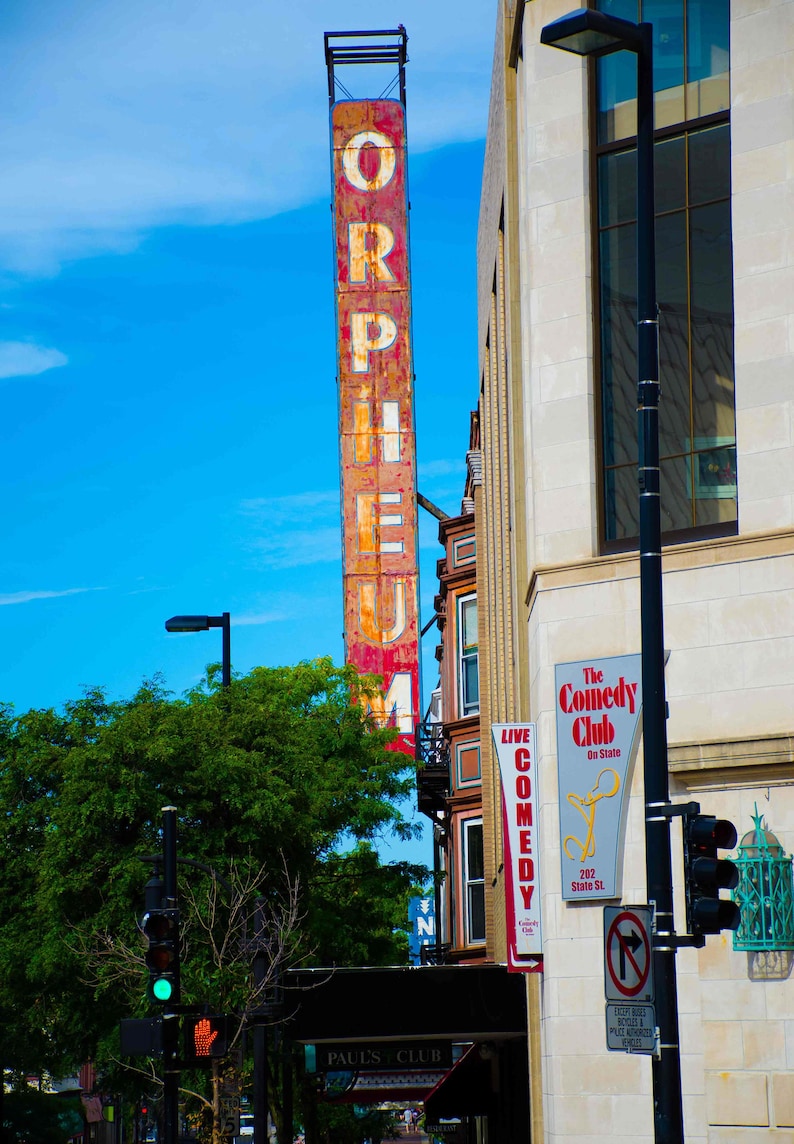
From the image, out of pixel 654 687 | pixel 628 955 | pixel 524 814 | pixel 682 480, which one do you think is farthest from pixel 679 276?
pixel 628 955

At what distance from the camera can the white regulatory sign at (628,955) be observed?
12.6 m

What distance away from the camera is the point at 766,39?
18.2m

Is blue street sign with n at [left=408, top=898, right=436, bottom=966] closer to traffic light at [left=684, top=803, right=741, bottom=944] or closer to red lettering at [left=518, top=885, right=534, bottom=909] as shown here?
red lettering at [left=518, top=885, right=534, bottom=909]

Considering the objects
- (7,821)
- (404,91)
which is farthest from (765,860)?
(404,91)

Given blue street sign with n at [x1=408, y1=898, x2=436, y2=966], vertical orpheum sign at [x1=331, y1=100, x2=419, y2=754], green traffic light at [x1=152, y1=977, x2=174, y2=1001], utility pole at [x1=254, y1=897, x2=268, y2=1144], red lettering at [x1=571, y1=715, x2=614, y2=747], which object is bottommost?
blue street sign with n at [x1=408, y1=898, x2=436, y2=966]

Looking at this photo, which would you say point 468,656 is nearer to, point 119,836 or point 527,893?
point 119,836

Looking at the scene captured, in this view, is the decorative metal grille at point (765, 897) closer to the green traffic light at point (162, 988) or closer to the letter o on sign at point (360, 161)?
the green traffic light at point (162, 988)

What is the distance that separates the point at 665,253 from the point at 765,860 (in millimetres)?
7150

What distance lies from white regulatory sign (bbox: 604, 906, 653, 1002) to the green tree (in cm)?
1411

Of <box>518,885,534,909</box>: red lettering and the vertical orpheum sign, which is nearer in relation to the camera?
<box>518,885,534,909</box>: red lettering

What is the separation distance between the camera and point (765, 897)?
54.2 ft

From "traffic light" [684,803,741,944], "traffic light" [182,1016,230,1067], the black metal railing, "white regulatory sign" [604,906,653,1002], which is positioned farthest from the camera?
the black metal railing

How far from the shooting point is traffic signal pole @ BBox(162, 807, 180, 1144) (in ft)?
60.9

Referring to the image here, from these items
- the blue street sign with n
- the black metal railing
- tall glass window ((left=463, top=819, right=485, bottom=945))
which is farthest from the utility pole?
the blue street sign with n
